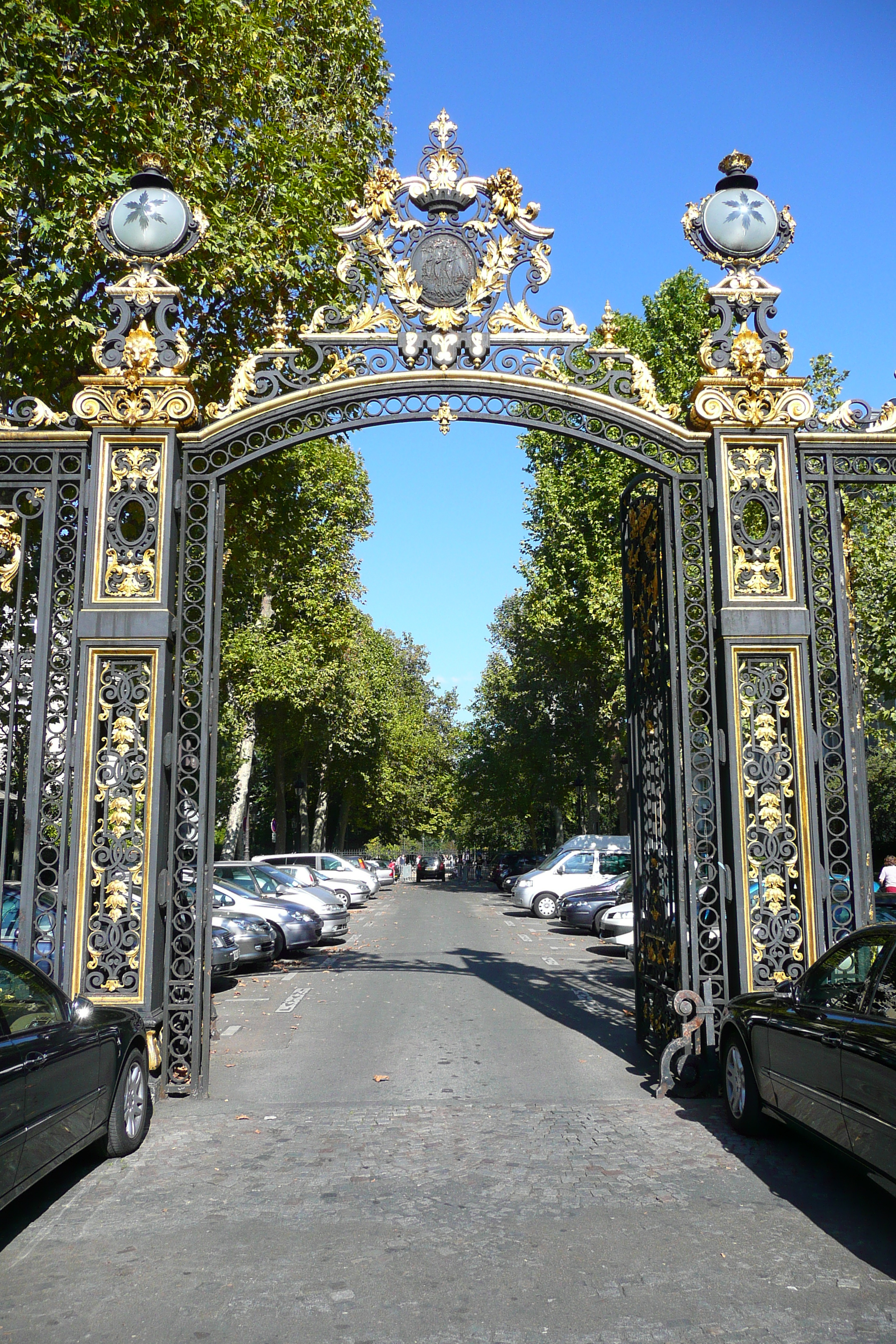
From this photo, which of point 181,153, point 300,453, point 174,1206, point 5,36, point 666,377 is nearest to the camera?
point 174,1206

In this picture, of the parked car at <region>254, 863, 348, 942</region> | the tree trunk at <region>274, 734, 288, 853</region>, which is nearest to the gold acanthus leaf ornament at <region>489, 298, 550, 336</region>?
the parked car at <region>254, 863, 348, 942</region>

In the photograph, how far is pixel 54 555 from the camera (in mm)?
8516

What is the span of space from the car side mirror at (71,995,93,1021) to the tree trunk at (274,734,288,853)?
3580 cm

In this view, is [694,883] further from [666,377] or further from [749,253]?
[666,377]

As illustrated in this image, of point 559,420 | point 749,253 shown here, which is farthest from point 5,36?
point 749,253

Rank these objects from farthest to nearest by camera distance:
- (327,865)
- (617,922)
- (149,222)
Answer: (327,865) < (617,922) < (149,222)

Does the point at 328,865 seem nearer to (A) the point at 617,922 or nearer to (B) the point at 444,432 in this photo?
(A) the point at 617,922

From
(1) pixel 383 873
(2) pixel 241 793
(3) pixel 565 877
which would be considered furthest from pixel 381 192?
(1) pixel 383 873

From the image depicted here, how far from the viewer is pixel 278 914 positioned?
18.8 meters

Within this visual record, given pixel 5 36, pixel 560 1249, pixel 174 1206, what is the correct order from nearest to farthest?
1. pixel 560 1249
2. pixel 174 1206
3. pixel 5 36

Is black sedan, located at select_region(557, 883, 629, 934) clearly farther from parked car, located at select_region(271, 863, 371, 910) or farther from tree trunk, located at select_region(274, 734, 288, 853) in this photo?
tree trunk, located at select_region(274, 734, 288, 853)

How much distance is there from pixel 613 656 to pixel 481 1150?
24161mm

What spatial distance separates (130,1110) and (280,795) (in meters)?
37.6

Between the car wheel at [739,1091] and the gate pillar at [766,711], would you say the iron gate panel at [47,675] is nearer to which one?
the car wheel at [739,1091]
